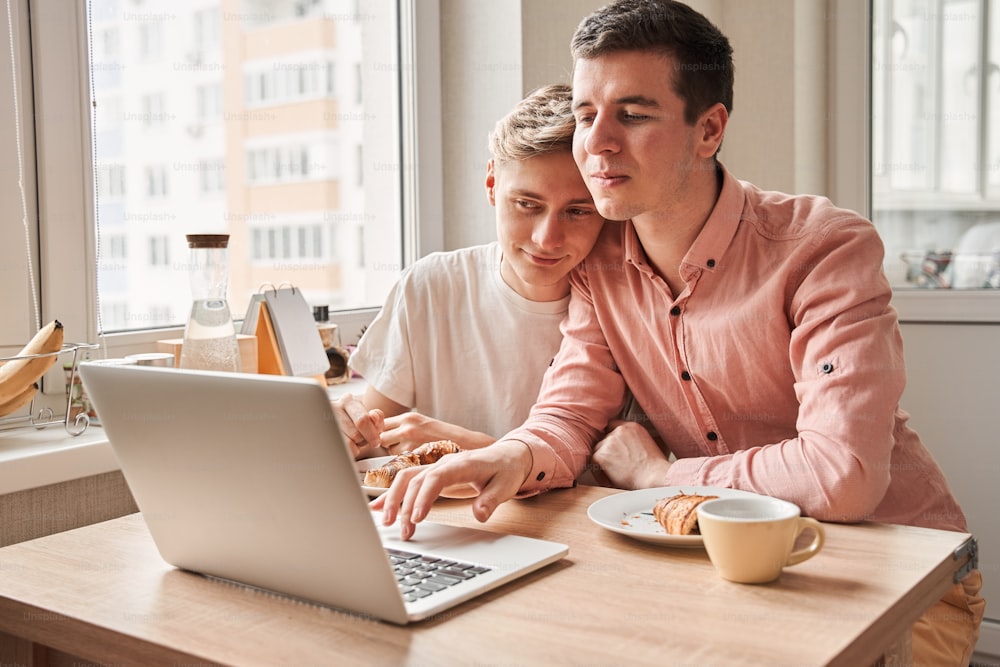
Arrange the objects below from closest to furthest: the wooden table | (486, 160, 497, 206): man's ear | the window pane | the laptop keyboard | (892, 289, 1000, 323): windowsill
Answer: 1. the wooden table
2. the laptop keyboard
3. (486, 160, 497, 206): man's ear
4. the window pane
5. (892, 289, 1000, 323): windowsill

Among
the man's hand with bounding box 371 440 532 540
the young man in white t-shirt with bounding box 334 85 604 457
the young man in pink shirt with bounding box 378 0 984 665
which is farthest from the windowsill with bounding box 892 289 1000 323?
the man's hand with bounding box 371 440 532 540

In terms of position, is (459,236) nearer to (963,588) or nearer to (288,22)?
(288,22)

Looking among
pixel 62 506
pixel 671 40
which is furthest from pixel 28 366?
pixel 671 40

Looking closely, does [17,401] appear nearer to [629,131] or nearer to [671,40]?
[629,131]

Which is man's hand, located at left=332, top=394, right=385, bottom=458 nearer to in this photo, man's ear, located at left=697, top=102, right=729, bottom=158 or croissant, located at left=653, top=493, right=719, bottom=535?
croissant, located at left=653, top=493, right=719, bottom=535

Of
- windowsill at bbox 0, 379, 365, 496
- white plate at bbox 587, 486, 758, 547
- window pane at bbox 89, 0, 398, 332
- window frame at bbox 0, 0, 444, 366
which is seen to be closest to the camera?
white plate at bbox 587, 486, 758, 547

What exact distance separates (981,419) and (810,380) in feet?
5.13

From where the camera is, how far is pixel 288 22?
2.18m

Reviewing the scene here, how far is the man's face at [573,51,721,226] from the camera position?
1380mm

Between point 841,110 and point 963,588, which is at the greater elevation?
point 841,110

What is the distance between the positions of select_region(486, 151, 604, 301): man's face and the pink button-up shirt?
5cm

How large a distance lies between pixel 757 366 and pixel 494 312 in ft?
1.66

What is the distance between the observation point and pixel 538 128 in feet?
5.01

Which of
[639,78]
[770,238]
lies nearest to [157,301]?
[639,78]
